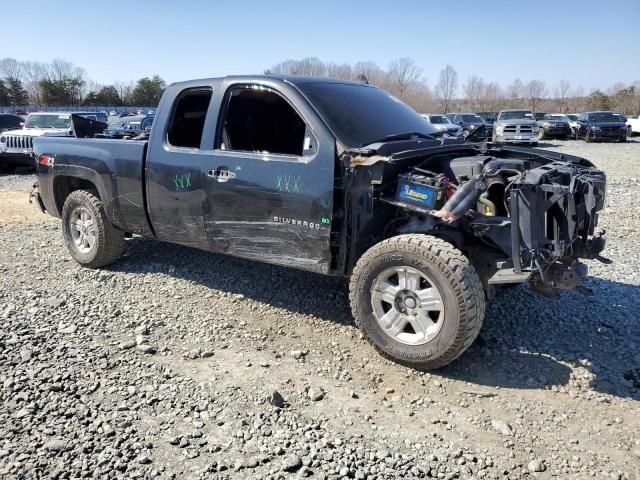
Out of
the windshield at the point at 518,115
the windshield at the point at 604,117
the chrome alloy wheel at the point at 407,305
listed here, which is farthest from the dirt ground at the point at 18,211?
the windshield at the point at 604,117

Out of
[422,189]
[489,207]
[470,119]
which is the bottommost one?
[489,207]

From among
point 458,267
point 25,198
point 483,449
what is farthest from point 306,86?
point 25,198

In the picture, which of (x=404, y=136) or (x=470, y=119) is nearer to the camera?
(x=404, y=136)

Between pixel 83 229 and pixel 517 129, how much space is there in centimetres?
2249

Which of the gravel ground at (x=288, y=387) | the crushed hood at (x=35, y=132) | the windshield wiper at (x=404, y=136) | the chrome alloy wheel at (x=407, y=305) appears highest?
the crushed hood at (x=35, y=132)

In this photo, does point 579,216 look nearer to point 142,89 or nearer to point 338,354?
point 338,354

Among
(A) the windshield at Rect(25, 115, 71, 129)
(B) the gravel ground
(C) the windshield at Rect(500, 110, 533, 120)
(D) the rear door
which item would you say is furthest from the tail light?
(C) the windshield at Rect(500, 110, 533, 120)

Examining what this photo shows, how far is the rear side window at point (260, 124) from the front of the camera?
455 centimetres

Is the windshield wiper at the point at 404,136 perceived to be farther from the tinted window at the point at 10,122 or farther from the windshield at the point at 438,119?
the windshield at the point at 438,119

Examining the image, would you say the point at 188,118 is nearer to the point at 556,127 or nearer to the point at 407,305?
the point at 407,305

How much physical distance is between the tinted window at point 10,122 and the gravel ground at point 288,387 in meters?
15.5

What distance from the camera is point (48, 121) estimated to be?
16266 millimetres

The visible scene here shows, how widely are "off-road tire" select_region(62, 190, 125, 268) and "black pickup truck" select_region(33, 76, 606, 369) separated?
47cm

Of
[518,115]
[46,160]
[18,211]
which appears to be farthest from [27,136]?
[518,115]
